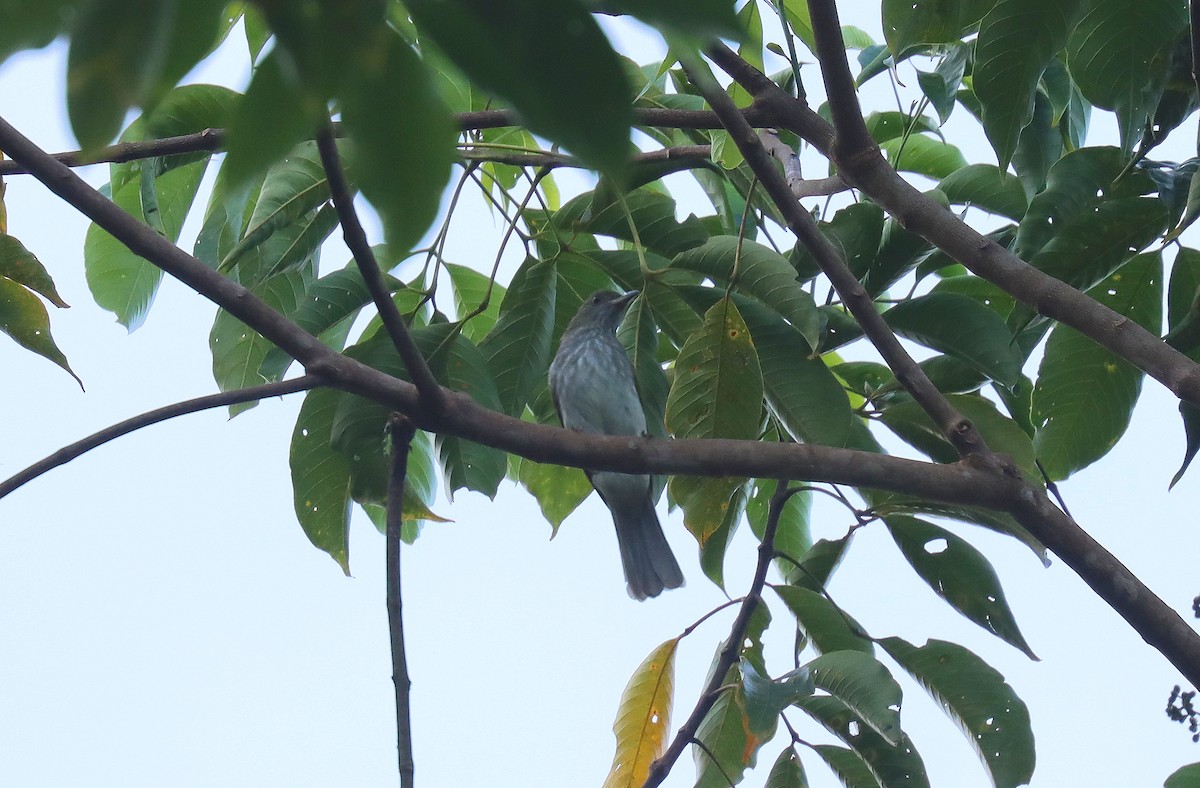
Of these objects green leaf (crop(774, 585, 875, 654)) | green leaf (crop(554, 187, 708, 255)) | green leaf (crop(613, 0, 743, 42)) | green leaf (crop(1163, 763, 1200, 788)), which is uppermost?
green leaf (crop(554, 187, 708, 255))

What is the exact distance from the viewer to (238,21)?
9.27ft

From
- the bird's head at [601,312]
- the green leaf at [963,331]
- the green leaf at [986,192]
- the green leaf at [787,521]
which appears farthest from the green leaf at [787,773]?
the bird's head at [601,312]

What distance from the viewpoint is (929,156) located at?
137 inches

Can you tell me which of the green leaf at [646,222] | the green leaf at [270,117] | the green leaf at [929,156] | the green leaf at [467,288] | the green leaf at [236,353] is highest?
the green leaf at [467,288]

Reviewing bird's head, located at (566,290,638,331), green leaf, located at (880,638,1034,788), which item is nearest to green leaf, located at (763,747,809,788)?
green leaf, located at (880,638,1034,788)

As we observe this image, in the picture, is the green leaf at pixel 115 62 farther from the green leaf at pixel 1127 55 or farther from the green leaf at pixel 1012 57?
the green leaf at pixel 1127 55

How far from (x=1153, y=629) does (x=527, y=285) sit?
1.67m

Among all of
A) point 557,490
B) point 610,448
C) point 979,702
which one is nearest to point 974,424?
point 979,702

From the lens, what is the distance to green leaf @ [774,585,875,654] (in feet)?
9.47

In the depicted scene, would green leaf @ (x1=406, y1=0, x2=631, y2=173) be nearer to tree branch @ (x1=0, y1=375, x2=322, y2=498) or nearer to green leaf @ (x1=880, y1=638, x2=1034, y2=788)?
tree branch @ (x1=0, y1=375, x2=322, y2=498)

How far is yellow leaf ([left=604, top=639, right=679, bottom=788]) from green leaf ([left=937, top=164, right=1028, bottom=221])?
1.45 m

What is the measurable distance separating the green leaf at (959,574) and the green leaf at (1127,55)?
3.42ft

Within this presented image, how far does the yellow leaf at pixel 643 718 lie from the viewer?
309cm

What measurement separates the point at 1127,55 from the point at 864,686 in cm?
138
